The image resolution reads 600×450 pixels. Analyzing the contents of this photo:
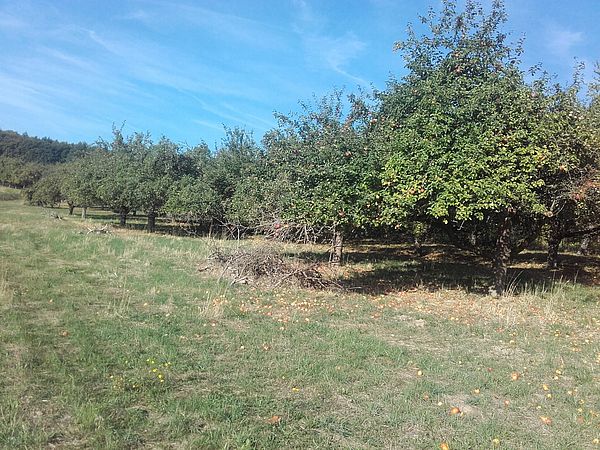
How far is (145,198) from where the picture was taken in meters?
36.8

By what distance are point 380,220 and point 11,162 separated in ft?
358

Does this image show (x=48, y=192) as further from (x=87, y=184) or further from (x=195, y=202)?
(x=195, y=202)

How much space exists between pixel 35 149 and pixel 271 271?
155 metres

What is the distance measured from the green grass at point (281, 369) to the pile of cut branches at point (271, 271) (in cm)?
131

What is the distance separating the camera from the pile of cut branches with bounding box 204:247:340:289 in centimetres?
1403

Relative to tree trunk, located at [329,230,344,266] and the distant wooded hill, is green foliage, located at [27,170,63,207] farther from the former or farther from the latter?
the distant wooded hill

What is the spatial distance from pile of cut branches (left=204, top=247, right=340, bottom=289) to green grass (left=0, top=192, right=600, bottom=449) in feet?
4.29

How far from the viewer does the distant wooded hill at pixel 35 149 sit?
134625mm

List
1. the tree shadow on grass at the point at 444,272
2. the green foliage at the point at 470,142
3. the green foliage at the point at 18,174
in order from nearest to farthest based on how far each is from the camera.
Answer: the green foliage at the point at 470,142 → the tree shadow on grass at the point at 444,272 → the green foliage at the point at 18,174

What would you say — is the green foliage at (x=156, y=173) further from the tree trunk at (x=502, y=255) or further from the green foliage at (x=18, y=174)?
the green foliage at (x=18, y=174)

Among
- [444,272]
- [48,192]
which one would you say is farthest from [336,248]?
[48,192]

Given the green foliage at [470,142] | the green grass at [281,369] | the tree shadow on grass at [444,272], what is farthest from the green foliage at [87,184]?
the green foliage at [470,142]

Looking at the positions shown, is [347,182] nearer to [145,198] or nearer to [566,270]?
[566,270]

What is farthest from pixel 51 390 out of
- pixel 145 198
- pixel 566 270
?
pixel 145 198
